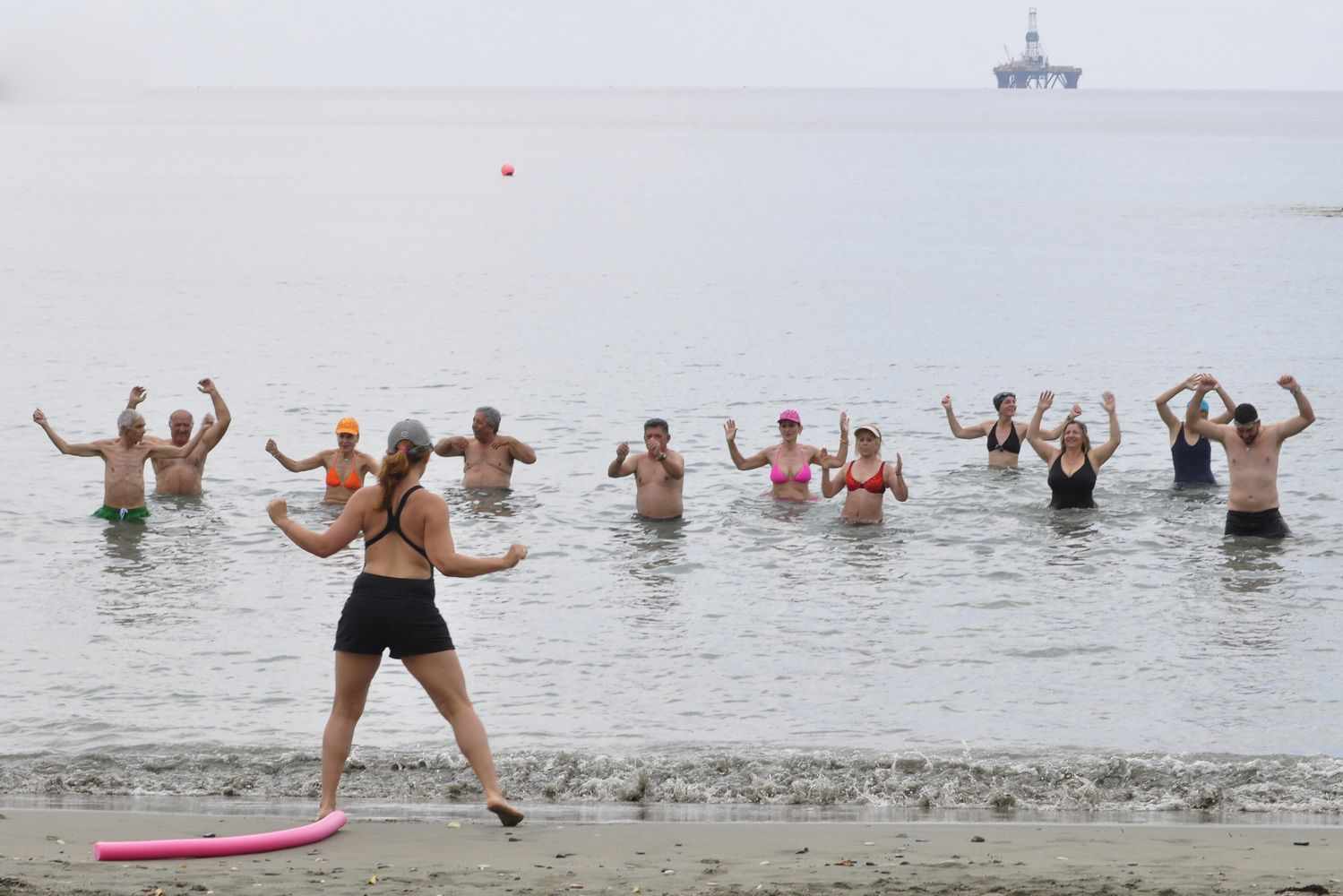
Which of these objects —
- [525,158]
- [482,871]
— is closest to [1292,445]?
[482,871]

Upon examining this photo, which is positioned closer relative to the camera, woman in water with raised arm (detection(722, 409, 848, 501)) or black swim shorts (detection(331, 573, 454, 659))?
black swim shorts (detection(331, 573, 454, 659))

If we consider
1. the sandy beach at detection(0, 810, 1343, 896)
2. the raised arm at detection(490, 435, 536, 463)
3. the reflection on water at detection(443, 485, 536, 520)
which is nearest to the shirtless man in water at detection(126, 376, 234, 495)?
the reflection on water at detection(443, 485, 536, 520)

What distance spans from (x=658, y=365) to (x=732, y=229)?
38.2 m

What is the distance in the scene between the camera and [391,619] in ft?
24.2

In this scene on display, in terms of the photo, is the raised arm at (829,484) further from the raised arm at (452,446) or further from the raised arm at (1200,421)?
the raised arm at (452,446)

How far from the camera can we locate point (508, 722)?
10.7 m

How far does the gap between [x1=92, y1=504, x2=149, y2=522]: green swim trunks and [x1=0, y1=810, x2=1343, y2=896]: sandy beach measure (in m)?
8.50

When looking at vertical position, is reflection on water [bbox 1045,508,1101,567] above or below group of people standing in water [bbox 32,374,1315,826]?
below

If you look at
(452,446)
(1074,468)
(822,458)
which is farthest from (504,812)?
(1074,468)

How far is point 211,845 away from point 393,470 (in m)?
1.78

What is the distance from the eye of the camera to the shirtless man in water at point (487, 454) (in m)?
17.7

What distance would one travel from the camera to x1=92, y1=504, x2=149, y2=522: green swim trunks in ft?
54.4

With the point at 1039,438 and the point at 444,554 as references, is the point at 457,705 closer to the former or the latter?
the point at 444,554

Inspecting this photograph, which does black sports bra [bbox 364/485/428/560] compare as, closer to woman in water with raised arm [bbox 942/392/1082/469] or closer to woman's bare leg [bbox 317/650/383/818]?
woman's bare leg [bbox 317/650/383/818]
